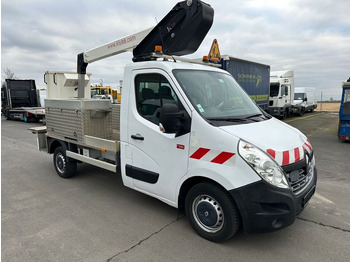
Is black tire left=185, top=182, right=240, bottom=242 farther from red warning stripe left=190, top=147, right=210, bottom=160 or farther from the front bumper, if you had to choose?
red warning stripe left=190, top=147, right=210, bottom=160

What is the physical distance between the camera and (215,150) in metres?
2.88

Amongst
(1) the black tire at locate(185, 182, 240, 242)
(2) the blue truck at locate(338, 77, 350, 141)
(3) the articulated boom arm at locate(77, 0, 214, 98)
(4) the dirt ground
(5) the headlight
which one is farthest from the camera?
(4) the dirt ground

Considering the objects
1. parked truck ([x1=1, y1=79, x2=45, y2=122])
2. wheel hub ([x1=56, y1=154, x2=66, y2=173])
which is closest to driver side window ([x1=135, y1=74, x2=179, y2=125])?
wheel hub ([x1=56, y1=154, x2=66, y2=173])

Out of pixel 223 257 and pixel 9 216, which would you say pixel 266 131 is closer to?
pixel 223 257

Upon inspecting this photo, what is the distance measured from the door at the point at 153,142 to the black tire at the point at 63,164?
2.21m

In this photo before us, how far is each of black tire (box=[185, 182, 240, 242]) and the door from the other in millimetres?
283

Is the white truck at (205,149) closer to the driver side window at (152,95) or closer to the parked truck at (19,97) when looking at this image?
the driver side window at (152,95)

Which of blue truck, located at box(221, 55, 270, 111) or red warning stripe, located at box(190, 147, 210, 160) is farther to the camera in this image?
blue truck, located at box(221, 55, 270, 111)

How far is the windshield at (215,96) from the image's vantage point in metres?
3.20

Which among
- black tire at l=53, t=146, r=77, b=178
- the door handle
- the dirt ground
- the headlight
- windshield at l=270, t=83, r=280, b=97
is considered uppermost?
windshield at l=270, t=83, r=280, b=97

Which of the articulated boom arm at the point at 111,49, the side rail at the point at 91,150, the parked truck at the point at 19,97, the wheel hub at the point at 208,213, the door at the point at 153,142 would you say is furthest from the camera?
the parked truck at the point at 19,97

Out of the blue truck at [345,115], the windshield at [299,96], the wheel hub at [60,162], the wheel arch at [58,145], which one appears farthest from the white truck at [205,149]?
the windshield at [299,96]

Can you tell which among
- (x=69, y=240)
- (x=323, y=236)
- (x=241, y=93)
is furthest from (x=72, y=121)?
(x=323, y=236)

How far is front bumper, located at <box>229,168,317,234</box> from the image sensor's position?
8.71 feet
